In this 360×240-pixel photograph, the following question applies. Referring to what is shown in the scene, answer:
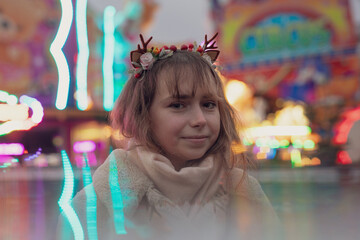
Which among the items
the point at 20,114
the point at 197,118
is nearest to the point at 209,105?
the point at 197,118

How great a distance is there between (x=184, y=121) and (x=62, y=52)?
14.9 inches

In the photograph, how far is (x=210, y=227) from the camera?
3.31 feet

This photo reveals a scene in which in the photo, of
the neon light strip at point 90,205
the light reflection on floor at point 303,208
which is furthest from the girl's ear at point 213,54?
the light reflection on floor at point 303,208

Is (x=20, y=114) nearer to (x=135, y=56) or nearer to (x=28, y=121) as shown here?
(x=28, y=121)

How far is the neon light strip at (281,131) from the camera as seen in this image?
12518 millimetres

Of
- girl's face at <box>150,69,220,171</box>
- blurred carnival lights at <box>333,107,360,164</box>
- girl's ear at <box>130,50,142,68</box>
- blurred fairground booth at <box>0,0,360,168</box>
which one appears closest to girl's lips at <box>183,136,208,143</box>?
girl's face at <box>150,69,220,171</box>

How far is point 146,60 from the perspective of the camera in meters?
1.10

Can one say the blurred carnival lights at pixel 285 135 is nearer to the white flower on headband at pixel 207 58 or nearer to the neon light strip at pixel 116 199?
the white flower on headband at pixel 207 58

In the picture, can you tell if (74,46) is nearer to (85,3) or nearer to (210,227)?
(85,3)

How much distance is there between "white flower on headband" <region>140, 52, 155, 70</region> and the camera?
43.1 inches

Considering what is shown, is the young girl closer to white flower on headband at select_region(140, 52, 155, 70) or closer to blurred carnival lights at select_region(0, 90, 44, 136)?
white flower on headband at select_region(140, 52, 155, 70)

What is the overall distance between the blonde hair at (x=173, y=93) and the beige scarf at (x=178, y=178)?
6 centimetres

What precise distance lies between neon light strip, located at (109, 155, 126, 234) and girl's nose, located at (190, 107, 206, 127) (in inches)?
8.2

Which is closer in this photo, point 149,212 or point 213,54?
point 149,212
